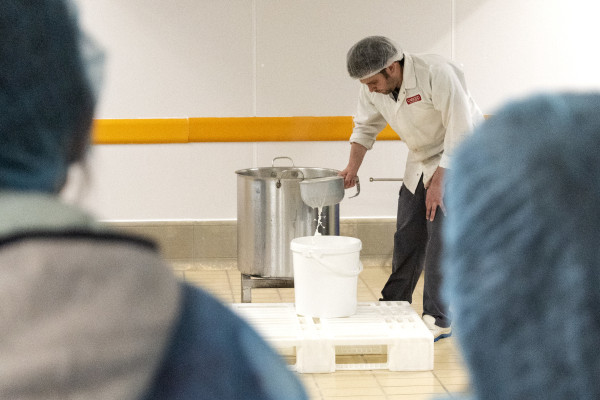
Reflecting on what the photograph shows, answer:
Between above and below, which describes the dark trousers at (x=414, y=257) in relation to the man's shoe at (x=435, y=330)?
above

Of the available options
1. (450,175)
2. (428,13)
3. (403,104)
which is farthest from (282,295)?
(450,175)

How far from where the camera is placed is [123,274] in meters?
0.67

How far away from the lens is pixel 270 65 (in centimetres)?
608

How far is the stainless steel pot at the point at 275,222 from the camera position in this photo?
4.79m

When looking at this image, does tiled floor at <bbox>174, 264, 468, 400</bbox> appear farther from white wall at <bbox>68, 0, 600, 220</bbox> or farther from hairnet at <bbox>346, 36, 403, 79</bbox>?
white wall at <bbox>68, 0, 600, 220</bbox>

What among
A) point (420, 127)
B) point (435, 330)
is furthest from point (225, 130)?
point (435, 330)

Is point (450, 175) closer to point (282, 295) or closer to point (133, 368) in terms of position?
point (133, 368)

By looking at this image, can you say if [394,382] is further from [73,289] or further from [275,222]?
[73,289]

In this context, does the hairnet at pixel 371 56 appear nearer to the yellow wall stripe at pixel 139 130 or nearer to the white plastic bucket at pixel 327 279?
the white plastic bucket at pixel 327 279

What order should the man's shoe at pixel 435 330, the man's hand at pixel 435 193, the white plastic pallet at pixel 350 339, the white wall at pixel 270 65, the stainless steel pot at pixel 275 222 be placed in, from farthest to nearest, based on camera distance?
the white wall at pixel 270 65
the stainless steel pot at pixel 275 222
the man's shoe at pixel 435 330
the man's hand at pixel 435 193
the white plastic pallet at pixel 350 339

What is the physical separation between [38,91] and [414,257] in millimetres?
4337

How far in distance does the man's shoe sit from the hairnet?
138cm

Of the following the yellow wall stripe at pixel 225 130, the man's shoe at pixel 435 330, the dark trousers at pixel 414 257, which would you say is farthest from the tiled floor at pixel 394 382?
the yellow wall stripe at pixel 225 130

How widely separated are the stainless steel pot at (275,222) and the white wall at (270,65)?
4.37 feet
